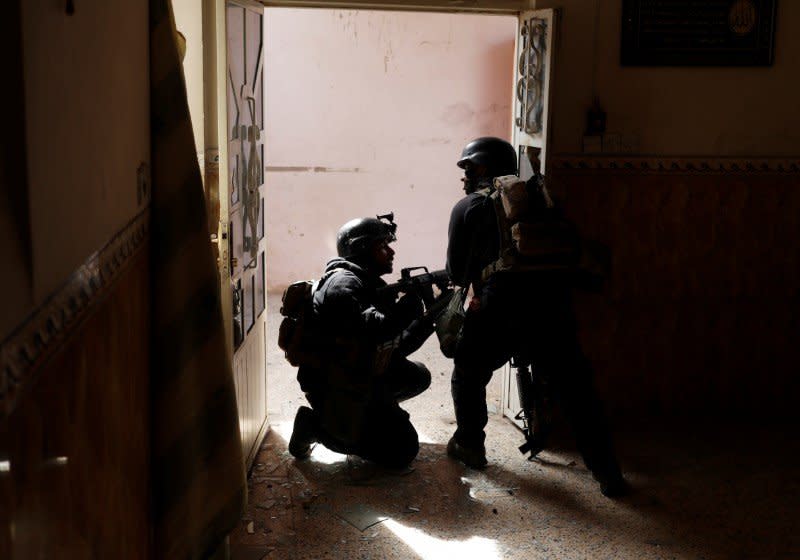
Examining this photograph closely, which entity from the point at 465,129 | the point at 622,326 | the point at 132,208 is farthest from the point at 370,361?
the point at 465,129

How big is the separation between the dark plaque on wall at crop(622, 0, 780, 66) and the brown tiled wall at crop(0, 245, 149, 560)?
329 cm

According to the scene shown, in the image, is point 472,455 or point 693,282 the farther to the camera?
point 693,282

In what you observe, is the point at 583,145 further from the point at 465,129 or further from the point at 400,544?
the point at 465,129

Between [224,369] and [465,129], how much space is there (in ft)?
18.2

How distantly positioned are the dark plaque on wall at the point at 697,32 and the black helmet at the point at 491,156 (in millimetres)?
845

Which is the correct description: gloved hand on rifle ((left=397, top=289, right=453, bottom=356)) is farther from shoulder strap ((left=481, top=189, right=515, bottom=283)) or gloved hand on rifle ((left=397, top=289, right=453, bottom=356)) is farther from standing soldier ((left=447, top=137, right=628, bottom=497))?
shoulder strap ((left=481, top=189, right=515, bottom=283))

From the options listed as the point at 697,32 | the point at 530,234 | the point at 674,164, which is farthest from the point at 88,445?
the point at 697,32

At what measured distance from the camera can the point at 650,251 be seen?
185 inches

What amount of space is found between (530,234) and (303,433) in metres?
1.39

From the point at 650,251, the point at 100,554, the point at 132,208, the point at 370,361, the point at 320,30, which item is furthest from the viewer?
the point at 320,30

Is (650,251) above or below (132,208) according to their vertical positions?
below

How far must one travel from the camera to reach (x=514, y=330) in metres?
3.98

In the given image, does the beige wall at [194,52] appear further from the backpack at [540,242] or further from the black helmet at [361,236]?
the backpack at [540,242]

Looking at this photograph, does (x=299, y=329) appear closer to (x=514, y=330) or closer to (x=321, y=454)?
(x=321, y=454)
